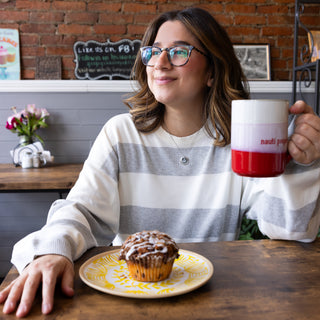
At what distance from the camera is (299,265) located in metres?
0.84

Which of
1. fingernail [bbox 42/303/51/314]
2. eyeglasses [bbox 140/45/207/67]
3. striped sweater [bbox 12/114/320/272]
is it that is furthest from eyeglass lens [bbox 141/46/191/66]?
fingernail [bbox 42/303/51/314]

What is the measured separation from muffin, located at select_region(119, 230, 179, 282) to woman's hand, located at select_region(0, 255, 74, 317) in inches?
4.8

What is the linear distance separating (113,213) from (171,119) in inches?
16.2

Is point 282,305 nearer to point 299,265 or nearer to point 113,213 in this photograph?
point 299,265

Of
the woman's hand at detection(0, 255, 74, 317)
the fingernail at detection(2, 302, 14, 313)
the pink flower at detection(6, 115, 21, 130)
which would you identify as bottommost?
the fingernail at detection(2, 302, 14, 313)

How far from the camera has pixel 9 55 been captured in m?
2.82

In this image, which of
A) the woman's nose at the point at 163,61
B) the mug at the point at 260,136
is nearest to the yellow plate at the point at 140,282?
the mug at the point at 260,136

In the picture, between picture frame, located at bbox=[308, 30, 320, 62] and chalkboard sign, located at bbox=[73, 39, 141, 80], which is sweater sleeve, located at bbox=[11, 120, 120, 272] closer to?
chalkboard sign, located at bbox=[73, 39, 141, 80]

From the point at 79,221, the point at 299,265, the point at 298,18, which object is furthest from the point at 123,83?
the point at 299,265

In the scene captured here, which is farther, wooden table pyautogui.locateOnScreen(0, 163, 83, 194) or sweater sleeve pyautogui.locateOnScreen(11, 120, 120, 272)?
wooden table pyautogui.locateOnScreen(0, 163, 83, 194)

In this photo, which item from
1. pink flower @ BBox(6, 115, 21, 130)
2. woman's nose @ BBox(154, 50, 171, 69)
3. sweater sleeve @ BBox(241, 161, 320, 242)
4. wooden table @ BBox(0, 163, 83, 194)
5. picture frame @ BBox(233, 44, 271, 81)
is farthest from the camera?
picture frame @ BBox(233, 44, 271, 81)

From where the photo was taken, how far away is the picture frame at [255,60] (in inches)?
116

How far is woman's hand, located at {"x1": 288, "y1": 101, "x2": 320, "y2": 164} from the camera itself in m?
0.86

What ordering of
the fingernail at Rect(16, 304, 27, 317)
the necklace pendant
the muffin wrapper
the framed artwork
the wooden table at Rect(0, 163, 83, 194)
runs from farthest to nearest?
1. the framed artwork
2. the wooden table at Rect(0, 163, 83, 194)
3. the necklace pendant
4. the muffin wrapper
5. the fingernail at Rect(16, 304, 27, 317)
